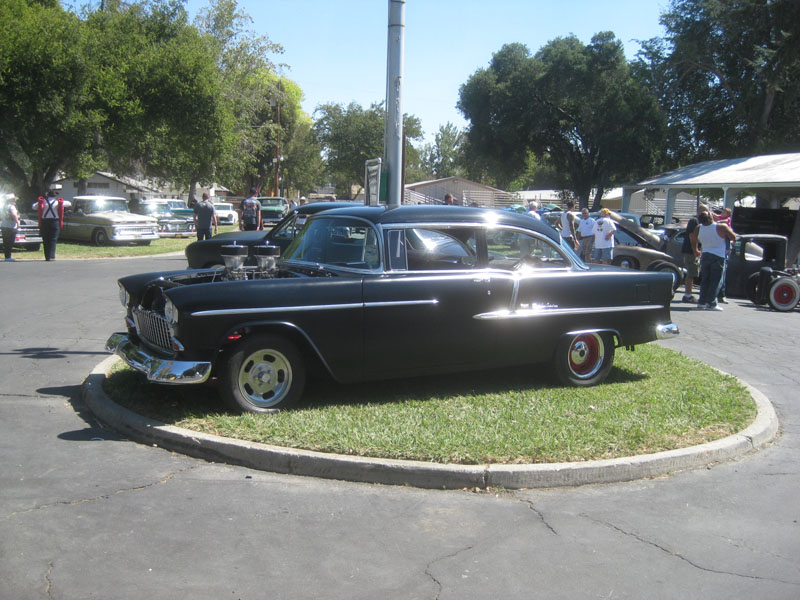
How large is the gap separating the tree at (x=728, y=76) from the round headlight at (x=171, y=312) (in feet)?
111

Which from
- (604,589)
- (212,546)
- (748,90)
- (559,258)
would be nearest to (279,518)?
(212,546)

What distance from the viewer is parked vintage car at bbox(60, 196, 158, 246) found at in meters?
23.6

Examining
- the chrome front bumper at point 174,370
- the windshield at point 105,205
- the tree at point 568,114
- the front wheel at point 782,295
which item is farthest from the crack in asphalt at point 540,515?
the tree at point 568,114

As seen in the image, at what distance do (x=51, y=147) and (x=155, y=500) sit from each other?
874 inches

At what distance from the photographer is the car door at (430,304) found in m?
5.72

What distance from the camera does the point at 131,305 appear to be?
6.13 metres

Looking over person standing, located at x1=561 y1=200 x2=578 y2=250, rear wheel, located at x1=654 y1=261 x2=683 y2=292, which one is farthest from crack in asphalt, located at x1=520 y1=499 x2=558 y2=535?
person standing, located at x1=561 y1=200 x2=578 y2=250

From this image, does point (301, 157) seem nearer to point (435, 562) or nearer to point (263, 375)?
point (263, 375)

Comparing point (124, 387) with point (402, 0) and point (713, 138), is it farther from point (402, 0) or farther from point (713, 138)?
point (713, 138)

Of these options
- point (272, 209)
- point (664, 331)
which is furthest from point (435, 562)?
point (272, 209)

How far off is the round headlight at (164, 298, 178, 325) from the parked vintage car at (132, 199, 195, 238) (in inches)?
1071

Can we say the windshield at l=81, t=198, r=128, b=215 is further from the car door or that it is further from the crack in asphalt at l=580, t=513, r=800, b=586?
the crack in asphalt at l=580, t=513, r=800, b=586

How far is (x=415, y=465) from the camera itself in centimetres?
459

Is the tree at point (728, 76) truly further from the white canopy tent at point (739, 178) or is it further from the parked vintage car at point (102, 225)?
the parked vintage car at point (102, 225)
